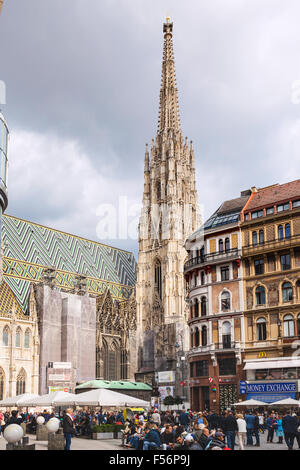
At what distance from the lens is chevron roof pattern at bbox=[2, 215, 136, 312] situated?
80562mm

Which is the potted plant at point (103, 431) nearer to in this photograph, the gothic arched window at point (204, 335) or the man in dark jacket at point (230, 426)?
the man in dark jacket at point (230, 426)

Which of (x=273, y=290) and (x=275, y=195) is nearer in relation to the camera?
(x=273, y=290)

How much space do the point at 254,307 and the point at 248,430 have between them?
1534 cm

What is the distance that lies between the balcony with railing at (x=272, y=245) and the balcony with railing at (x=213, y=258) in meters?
0.86

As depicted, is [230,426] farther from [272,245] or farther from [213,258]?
[213,258]

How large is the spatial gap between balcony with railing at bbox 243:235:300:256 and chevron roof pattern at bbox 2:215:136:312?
41.3 meters

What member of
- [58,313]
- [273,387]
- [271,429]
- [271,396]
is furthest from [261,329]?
[58,313]

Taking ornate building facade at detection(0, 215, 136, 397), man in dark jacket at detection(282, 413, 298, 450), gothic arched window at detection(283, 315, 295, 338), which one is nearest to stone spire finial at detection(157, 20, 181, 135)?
ornate building facade at detection(0, 215, 136, 397)

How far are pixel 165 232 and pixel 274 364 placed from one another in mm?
53712

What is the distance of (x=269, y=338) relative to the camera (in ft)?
129

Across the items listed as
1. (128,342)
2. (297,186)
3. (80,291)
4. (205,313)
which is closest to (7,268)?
(80,291)

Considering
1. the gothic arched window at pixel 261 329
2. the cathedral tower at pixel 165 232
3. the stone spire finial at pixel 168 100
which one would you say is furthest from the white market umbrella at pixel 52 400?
the stone spire finial at pixel 168 100

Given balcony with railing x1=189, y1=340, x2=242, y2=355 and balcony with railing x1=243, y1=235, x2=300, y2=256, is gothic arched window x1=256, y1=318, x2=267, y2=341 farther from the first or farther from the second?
balcony with railing x1=243, y1=235, x2=300, y2=256

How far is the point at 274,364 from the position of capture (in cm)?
3841
